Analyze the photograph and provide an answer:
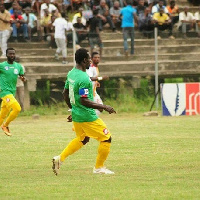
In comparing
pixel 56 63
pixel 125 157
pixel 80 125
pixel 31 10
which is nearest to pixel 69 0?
pixel 31 10

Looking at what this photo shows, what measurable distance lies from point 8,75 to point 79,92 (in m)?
8.15

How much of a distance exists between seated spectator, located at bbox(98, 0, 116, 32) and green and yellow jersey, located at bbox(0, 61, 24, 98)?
985cm

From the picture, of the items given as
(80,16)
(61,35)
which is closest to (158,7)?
(80,16)

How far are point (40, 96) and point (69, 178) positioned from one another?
1473cm

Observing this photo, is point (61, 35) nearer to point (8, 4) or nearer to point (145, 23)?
point (145, 23)

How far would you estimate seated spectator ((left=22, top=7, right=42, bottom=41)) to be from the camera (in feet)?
92.4

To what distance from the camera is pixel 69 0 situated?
31.3 meters

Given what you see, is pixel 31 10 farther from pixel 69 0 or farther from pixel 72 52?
pixel 72 52

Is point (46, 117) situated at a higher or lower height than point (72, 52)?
lower

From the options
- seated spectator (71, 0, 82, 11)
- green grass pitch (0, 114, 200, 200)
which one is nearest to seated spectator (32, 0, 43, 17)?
seated spectator (71, 0, 82, 11)

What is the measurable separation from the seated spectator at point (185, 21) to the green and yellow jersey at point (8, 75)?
31.1 ft

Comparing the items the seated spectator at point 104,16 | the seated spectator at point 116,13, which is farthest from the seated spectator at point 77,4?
the seated spectator at point 116,13

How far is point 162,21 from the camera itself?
28.7 meters

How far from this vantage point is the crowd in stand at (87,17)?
1089 inches
